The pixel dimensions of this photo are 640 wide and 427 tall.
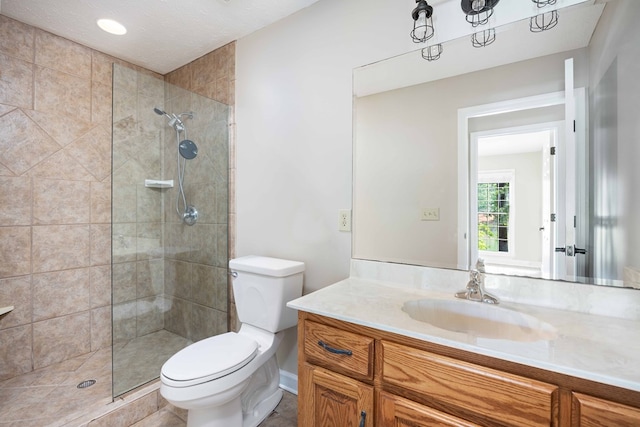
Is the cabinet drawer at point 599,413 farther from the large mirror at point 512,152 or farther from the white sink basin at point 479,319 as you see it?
the large mirror at point 512,152

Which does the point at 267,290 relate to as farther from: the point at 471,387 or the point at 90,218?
the point at 90,218

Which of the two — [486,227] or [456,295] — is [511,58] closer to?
[486,227]

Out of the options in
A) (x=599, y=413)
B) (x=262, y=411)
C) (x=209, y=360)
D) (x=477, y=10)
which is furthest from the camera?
(x=262, y=411)

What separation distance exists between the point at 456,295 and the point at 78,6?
2.67 m

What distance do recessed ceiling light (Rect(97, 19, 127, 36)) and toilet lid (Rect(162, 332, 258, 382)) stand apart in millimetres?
2133

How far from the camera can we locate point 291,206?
1.88 metres

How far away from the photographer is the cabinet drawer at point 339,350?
0.98 m

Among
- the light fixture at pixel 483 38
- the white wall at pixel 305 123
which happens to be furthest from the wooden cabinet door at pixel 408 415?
the light fixture at pixel 483 38

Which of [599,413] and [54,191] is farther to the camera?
[54,191]

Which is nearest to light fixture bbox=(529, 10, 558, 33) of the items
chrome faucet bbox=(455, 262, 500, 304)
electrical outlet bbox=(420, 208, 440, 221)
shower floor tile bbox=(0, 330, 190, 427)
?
electrical outlet bbox=(420, 208, 440, 221)

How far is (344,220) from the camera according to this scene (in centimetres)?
166

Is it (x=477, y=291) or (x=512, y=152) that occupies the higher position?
(x=512, y=152)

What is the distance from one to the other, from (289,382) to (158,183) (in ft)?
5.54

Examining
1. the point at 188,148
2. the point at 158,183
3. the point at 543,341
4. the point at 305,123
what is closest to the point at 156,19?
the point at 188,148
